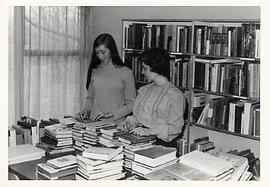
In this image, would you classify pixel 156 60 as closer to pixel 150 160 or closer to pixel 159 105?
pixel 159 105

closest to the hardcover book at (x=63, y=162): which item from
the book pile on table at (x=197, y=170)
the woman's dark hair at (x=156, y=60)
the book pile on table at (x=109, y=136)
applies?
the book pile on table at (x=109, y=136)

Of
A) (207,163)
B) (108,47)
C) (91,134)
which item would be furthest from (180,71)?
(207,163)

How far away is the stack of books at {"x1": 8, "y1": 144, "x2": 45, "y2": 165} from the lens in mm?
2238

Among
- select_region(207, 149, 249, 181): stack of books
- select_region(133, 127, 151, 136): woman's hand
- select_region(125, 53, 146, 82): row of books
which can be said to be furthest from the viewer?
select_region(125, 53, 146, 82): row of books

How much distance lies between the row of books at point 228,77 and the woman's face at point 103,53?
2.68 feet

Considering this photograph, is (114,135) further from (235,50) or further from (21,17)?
(21,17)

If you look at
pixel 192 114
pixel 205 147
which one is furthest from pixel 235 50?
pixel 205 147

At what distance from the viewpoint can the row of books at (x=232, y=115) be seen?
3227mm

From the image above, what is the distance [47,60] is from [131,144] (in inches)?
113

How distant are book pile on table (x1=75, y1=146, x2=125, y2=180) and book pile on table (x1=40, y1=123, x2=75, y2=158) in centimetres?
45

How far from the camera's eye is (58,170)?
1989 millimetres

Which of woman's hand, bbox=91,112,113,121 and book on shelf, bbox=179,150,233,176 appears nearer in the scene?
book on shelf, bbox=179,150,233,176

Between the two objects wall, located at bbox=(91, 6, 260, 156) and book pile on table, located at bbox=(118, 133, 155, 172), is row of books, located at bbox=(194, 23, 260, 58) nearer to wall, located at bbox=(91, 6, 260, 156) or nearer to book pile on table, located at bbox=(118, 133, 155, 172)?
wall, located at bbox=(91, 6, 260, 156)

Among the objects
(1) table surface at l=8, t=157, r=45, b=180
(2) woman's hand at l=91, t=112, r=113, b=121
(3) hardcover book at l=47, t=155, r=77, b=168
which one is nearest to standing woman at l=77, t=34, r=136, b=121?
(2) woman's hand at l=91, t=112, r=113, b=121
